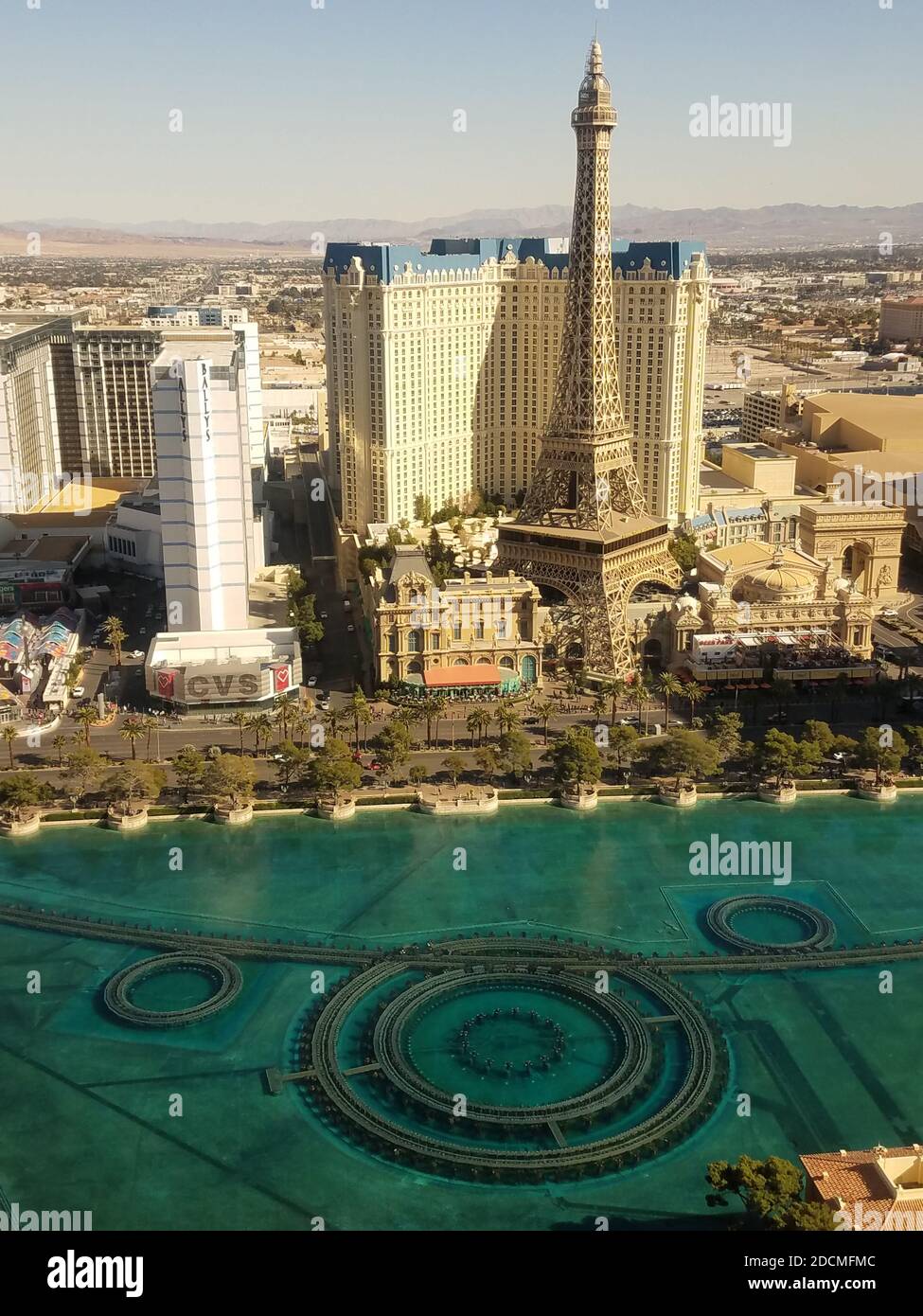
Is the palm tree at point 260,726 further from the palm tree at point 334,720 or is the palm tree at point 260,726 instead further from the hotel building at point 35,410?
the hotel building at point 35,410

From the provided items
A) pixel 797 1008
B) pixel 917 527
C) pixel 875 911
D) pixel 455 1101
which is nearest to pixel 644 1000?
pixel 797 1008

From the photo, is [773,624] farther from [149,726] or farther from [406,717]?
[149,726]

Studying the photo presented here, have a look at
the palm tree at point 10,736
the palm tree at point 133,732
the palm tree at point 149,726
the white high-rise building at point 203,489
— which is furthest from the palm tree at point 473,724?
the palm tree at point 10,736

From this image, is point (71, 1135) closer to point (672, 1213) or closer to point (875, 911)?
point (672, 1213)

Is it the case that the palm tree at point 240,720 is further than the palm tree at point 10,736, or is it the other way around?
the palm tree at point 240,720

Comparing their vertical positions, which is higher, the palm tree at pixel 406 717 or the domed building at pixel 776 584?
the domed building at pixel 776 584

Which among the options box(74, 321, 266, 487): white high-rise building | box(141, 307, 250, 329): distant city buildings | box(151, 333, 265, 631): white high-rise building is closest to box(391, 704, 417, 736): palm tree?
box(151, 333, 265, 631): white high-rise building
